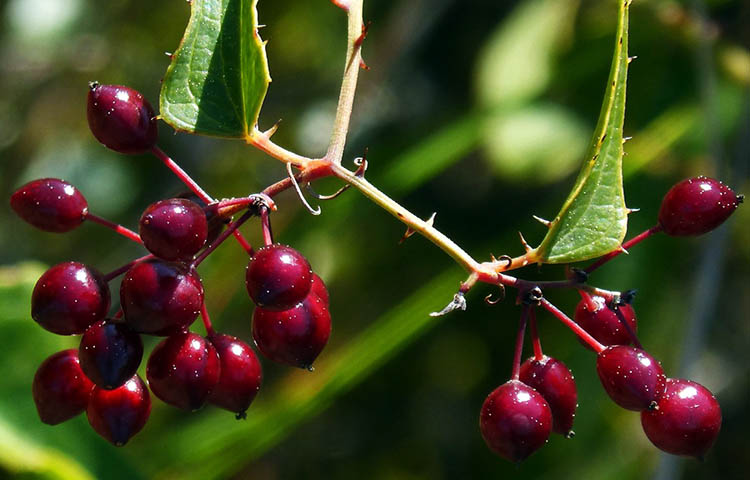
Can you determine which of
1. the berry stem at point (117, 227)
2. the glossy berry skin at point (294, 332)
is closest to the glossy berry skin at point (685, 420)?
the glossy berry skin at point (294, 332)

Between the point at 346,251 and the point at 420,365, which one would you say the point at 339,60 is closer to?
the point at 346,251

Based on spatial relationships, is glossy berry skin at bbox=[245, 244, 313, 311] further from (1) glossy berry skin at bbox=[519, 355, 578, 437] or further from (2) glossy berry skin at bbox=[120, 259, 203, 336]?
(1) glossy berry skin at bbox=[519, 355, 578, 437]

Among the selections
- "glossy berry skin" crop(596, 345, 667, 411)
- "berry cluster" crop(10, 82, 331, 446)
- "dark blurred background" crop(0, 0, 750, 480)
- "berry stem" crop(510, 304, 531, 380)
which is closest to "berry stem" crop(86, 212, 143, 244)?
"berry cluster" crop(10, 82, 331, 446)

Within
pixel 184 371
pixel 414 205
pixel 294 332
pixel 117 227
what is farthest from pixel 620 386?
pixel 414 205

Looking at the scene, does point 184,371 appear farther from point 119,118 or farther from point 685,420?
point 685,420

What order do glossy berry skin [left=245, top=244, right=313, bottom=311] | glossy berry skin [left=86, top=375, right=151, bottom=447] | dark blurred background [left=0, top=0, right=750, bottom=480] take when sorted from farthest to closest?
dark blurred background [left=0, top=0, right=750, bottom=480]
glossy berry skin [left=86, top=375, right=151, bottom=447]
glossy berry skin [left=245, top=244, right=313, bottom=311]

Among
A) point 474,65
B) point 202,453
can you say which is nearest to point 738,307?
point 474,65
